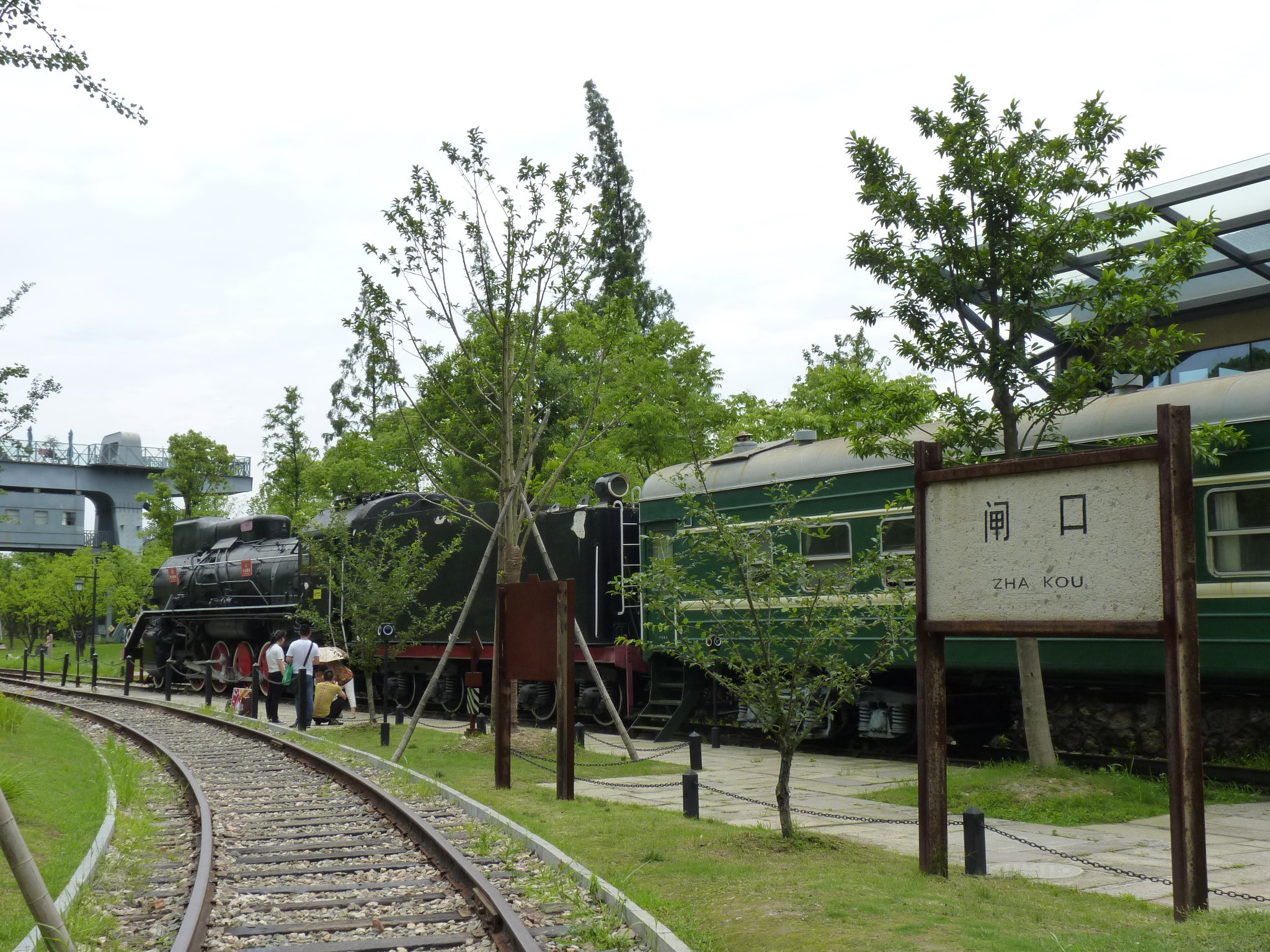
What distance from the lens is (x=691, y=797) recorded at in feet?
30.8

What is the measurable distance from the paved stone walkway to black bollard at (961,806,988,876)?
1.07 feet

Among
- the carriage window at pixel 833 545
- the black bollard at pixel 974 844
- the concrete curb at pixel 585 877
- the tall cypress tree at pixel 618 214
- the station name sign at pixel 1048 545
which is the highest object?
the tall cypress tree at pixel 618 214

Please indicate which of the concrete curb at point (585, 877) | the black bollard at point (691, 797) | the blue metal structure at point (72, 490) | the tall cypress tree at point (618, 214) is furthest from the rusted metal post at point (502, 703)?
the blue metal structure at point (72, 490)

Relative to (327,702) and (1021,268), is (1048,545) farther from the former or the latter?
(327,702)

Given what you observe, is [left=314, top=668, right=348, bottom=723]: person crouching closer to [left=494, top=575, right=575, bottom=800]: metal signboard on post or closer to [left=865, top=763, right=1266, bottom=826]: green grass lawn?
[left=494, top=575, right=575, bottom=800]: metal signboard on post

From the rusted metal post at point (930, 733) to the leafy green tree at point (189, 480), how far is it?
135ft

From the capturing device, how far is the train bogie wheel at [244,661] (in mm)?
25047

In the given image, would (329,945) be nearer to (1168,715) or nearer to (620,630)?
(1168,715)

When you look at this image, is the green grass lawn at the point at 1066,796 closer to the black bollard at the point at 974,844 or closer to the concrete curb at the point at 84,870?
the black bollard at the point at 974,844

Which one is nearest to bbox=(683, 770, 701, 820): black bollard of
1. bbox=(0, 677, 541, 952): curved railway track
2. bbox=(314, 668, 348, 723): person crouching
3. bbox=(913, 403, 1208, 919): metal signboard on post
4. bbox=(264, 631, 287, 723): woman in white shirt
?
bbox=(0, 677, 541, 952): curved railway track

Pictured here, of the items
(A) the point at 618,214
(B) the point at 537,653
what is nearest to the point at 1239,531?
(B) the point at 537,653

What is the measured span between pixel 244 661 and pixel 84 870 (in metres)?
19.0

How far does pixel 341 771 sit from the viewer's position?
39.4 ft

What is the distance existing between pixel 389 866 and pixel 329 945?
6.50 ft
